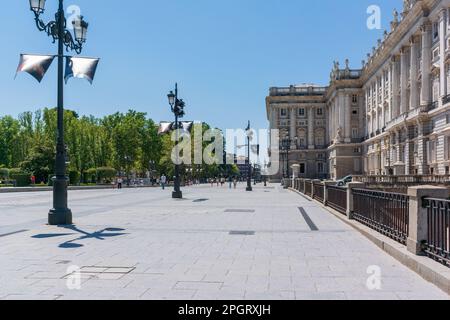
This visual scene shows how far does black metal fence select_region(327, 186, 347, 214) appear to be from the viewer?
15016mm

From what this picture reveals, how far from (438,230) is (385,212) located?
299 cm

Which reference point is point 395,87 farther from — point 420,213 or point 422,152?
point 420,213

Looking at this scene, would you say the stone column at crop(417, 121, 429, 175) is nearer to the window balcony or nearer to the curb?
the window balcony

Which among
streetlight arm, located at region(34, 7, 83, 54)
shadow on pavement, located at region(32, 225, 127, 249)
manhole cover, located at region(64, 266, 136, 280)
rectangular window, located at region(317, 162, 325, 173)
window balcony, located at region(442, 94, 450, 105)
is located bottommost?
shadow on pavement, located at region(32, 225, 127, 249)

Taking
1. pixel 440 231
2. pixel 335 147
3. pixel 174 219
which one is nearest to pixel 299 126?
pixel 335 147

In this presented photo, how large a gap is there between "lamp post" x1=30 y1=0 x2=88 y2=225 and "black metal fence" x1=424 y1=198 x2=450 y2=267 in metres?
9.84

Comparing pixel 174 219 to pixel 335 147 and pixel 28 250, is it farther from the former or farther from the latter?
pixel 335 147

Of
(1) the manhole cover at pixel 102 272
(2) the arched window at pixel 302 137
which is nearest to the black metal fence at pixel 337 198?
(1) the manhole cover at pixel 102 272

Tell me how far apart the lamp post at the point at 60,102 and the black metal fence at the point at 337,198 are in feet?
29.1

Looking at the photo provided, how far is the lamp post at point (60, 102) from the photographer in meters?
12.7

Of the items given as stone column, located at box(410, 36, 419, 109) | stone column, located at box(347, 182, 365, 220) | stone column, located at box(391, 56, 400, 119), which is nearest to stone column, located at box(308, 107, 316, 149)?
stone column, located at box(391, 56, 400, 119)

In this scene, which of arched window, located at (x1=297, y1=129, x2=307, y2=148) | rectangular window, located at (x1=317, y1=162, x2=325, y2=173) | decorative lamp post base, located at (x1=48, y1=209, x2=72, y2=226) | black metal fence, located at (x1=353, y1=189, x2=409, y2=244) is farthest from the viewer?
arched window, located at (x1=297, y1=129, x2=307, y2=148)

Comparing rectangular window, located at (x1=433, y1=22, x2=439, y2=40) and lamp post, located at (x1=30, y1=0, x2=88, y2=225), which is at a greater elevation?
rectangular window, located at (x1=433, y1=22, x2=439, y2=40)
